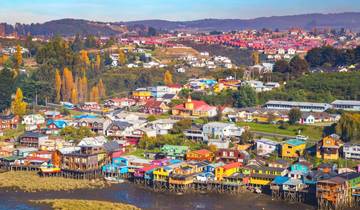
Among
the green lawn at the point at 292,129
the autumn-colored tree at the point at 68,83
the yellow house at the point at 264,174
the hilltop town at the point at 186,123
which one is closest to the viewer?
the yellow house at the point at 264,174

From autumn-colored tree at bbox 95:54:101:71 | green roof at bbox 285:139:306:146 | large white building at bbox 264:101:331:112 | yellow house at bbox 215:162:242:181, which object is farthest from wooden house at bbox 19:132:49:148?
autumn-colored tree at bbox 95:54:101:71

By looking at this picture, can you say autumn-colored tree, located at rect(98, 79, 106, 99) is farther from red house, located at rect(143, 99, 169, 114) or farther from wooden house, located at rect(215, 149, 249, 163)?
wooden house, located at rect(215, 149, 249, 163)

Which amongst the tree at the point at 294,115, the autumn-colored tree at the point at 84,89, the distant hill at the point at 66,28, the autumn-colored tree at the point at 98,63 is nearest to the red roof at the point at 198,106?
the tree at the point at 294,115

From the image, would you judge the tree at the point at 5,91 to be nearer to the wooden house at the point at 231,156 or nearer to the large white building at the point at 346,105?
the wooden house at the point at 231,156

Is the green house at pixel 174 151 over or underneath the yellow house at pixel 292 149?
underneath

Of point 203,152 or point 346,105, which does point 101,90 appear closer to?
point 346,105

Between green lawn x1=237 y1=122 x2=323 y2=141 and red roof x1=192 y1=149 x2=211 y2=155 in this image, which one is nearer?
red roof x1=192 y1=149 x2=211 y2=155
